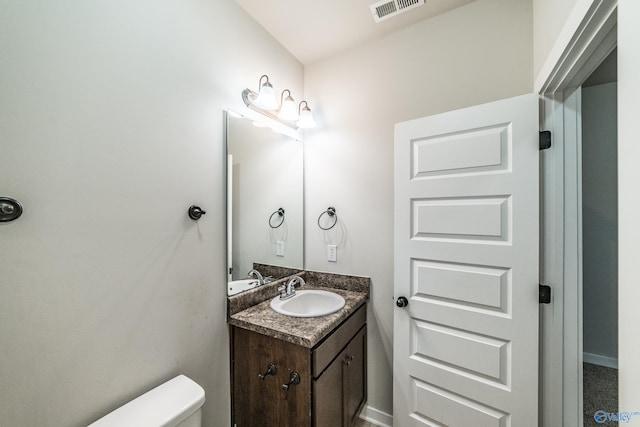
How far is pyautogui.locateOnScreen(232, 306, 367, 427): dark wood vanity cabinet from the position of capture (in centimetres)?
115

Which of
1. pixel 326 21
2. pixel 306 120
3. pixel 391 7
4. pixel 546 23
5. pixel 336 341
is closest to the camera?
pixel 546 23

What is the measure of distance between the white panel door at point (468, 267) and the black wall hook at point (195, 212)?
1.11 meters

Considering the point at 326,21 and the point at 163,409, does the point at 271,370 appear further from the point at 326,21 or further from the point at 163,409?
the point at 326,21

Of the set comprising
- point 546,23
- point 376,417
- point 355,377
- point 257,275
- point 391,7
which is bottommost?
point 376,417

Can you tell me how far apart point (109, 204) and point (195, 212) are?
33cm

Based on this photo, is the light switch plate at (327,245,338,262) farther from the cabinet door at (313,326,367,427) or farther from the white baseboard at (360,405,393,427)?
the white baseboard at (360,405,393,427)

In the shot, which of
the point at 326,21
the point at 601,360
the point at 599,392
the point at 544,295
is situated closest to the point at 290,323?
the point at 544,295

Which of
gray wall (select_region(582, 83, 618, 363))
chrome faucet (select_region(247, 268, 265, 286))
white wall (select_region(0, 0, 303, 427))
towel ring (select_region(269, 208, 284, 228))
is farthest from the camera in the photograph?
gray wall (select_region(582, 83, 618, 363))

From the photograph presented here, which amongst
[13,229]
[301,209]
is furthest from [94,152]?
[301,209]

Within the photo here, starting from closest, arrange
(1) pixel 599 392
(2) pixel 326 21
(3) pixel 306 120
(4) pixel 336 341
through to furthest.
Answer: (4) pixel 336 341
(2) pixel 326 21
(3) pixel 306 120
(1) pixel 599 392

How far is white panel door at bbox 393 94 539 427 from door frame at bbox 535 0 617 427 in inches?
3.4

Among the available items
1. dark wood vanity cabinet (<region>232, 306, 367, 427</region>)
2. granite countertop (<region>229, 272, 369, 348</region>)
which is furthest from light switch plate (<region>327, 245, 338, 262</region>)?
dark wood vanity cabinet (<region>232, 306, 367, 427</region>)

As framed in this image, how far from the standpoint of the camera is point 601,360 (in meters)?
2.30

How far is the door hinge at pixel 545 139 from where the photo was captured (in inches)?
45.4
